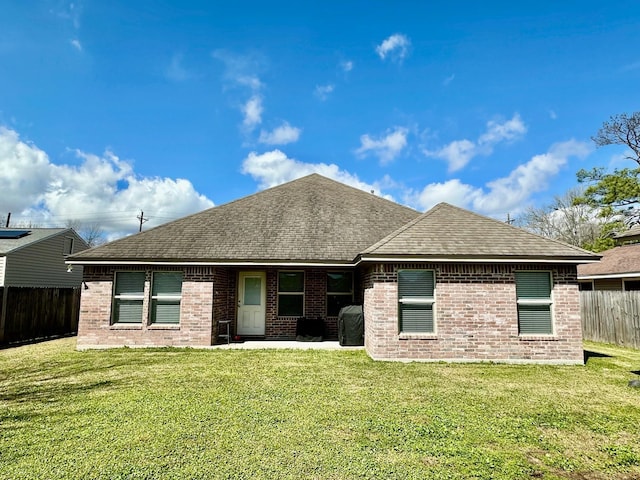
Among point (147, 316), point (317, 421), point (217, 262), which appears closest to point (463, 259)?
point (317, 421)

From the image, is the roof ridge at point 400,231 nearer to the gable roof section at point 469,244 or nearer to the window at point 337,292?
the gable roof section at point 469,244

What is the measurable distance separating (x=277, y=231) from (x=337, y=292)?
2923 mm

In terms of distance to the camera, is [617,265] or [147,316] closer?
[147,316]

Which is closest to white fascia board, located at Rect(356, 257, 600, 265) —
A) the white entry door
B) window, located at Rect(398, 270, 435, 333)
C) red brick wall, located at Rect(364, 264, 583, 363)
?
red brick wall, located at Rect(364, 264, 583, 363)

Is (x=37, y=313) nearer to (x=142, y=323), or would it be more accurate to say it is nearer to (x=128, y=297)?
(x=128, y=297)

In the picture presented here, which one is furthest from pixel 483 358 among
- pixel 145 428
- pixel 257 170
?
pixel 257 170

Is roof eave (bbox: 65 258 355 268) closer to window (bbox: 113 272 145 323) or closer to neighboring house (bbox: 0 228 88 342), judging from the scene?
window (bbox: 113 272 145 323)

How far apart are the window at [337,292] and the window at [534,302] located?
4.96 metres

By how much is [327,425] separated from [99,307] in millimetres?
8556

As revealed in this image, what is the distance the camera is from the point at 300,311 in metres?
11.4

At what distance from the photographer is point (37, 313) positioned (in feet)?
38.8

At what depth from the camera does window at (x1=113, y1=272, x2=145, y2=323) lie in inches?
394

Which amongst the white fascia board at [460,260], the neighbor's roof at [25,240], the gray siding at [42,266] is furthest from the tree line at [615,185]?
the neighbor's roof at [25,240]

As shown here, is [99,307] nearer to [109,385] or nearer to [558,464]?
[109,385]
